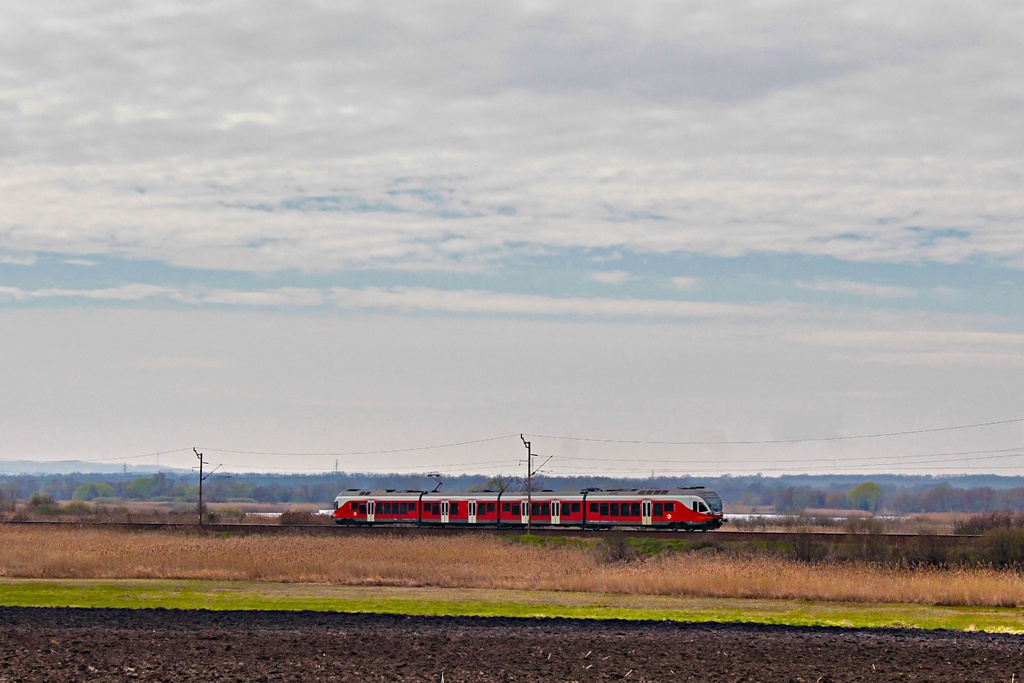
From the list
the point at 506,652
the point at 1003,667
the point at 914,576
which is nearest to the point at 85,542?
the point at 914,576

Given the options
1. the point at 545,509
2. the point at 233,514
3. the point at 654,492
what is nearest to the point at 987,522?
the point at 654,492

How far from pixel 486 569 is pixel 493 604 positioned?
11.1 metres

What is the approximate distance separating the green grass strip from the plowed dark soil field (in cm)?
652

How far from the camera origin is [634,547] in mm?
57531

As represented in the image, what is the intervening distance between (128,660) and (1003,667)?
14362mm

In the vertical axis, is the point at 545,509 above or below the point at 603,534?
above

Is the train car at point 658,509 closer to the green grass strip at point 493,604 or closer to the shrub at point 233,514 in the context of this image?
the green grass strip at point 493,604

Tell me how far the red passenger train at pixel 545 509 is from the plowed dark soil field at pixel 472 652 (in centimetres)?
4459

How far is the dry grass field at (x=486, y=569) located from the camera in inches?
1505

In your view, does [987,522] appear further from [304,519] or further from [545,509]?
A: [304,519]

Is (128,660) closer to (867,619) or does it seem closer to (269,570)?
(867,619)

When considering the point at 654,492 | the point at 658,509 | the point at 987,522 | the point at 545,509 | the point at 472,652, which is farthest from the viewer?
the point at 987,522

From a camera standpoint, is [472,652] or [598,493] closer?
[472,652]

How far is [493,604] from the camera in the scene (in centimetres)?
3478
